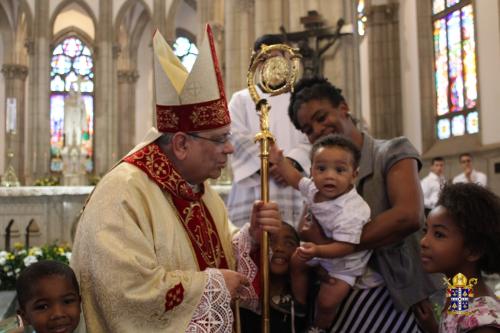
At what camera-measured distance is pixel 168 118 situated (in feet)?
7.01

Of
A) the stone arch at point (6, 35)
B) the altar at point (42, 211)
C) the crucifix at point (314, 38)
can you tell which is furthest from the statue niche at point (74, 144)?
the stone arch at point (6, 35)

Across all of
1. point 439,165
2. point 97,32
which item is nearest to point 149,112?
point 97,32

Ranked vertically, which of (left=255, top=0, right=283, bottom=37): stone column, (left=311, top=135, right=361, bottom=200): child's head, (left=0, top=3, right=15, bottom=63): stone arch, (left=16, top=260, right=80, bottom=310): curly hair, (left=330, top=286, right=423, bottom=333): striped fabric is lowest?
(left=330, top=286, right=423, bottom=333): striped fabric

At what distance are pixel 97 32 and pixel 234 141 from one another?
18.8 meters

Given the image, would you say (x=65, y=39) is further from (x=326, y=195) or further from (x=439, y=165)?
(x=326, y=195)

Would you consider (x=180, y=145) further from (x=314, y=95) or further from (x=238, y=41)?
(x=238, y=41)

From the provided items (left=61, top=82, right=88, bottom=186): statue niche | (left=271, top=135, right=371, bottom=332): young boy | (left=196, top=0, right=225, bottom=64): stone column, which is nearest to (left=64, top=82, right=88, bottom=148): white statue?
(left=61, top=82, right=88, bottom=186): statue niche

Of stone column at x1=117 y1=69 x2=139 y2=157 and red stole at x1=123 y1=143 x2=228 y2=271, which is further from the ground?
stone column at x1=117 y1=69 x2=139 y2=157

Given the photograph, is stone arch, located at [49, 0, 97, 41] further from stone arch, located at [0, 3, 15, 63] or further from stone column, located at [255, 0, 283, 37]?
stone column, located at [255, 0, 283, 37]

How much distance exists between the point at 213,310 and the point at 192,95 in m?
0.72

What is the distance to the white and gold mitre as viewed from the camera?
6.96 feet

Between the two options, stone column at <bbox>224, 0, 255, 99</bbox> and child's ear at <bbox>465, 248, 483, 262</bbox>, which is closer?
child's ear at <bbox>465, 248, 483, 262</bbox>

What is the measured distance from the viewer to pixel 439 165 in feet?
29.5

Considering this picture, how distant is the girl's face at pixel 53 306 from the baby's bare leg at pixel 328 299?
0.82 metres
